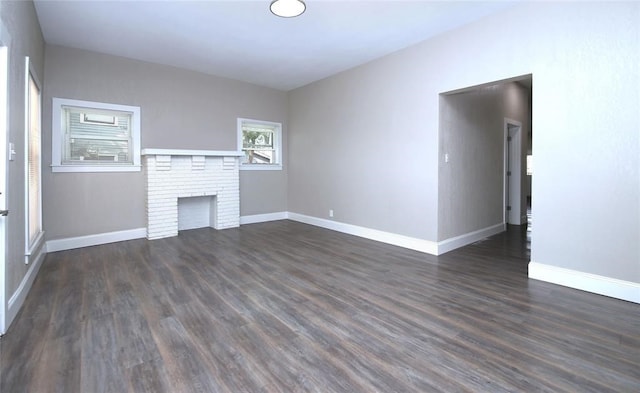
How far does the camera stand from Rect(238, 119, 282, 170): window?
6.31m

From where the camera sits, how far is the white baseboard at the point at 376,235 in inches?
166

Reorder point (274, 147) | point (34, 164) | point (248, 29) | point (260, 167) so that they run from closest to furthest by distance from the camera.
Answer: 1. point (34, 164)
2. point (248, 29)
3. point (260, 167)
4. point (274, 147)

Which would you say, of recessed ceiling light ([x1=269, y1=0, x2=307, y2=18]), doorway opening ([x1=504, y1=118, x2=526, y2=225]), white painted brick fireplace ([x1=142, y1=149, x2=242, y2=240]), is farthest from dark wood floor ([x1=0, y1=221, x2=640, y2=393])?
doorway opening ([x1=504, y1=118, x2=526, y2=225])

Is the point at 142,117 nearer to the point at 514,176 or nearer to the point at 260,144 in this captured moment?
the point at 260,144

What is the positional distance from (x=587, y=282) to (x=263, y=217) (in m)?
5.22

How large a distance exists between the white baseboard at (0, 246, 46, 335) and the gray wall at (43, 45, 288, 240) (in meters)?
1.07

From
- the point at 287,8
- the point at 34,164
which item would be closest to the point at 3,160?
the point at 34,164

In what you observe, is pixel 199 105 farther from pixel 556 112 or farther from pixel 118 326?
pixel 556 112

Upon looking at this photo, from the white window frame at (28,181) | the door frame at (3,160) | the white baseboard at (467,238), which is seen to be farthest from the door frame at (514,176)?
the white window frame at (28,181)

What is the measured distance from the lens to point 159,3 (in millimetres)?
3236

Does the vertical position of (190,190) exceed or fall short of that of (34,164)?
it falls short

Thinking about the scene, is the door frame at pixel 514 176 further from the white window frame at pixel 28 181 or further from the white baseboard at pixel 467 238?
the white window frame at pixel 28 181

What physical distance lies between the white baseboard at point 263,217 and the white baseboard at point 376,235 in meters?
0.45

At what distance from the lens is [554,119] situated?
3.03 meters
